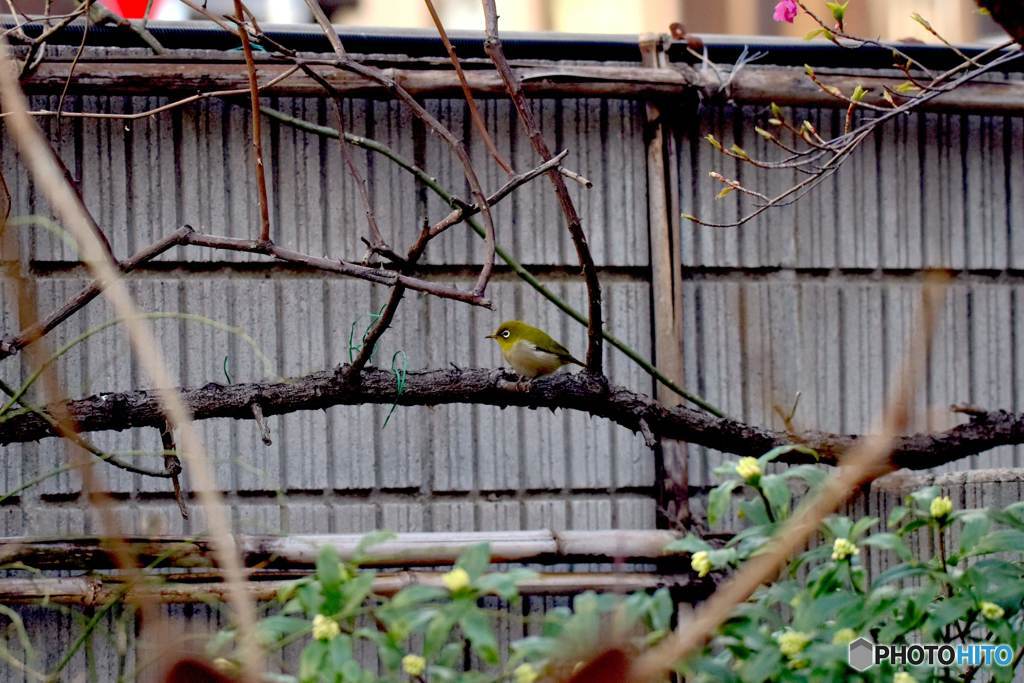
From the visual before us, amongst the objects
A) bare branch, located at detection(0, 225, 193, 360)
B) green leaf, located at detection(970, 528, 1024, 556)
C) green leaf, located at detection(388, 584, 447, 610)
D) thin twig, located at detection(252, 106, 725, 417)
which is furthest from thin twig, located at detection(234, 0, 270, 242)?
green leaf, located at detection(970, 528, 1024, 556)

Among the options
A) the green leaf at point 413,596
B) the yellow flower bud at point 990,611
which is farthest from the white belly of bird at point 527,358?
the green leaf at point 413,596

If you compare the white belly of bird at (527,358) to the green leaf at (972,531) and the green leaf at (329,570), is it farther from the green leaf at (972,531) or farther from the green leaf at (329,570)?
the green leaf at (329,570)

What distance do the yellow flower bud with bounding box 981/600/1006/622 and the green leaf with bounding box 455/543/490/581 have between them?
80cm

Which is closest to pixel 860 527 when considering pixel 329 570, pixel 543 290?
pixel 329 570

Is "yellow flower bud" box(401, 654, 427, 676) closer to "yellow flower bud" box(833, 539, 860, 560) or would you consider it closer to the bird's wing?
"yellow flower bud" box(833, 539, 860, 560)

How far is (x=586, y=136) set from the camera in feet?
14.4

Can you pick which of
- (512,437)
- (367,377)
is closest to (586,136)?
(512,437)

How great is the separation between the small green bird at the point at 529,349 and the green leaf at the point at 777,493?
223cm

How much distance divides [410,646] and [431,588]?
2694 millimetres

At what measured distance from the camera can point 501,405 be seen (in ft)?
→ 12.2

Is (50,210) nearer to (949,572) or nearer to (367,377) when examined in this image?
(367,377)

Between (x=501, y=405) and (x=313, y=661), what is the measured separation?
7.40 feet

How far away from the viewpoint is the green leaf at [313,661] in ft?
4.78

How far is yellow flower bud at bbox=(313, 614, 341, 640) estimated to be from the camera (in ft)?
4.97
